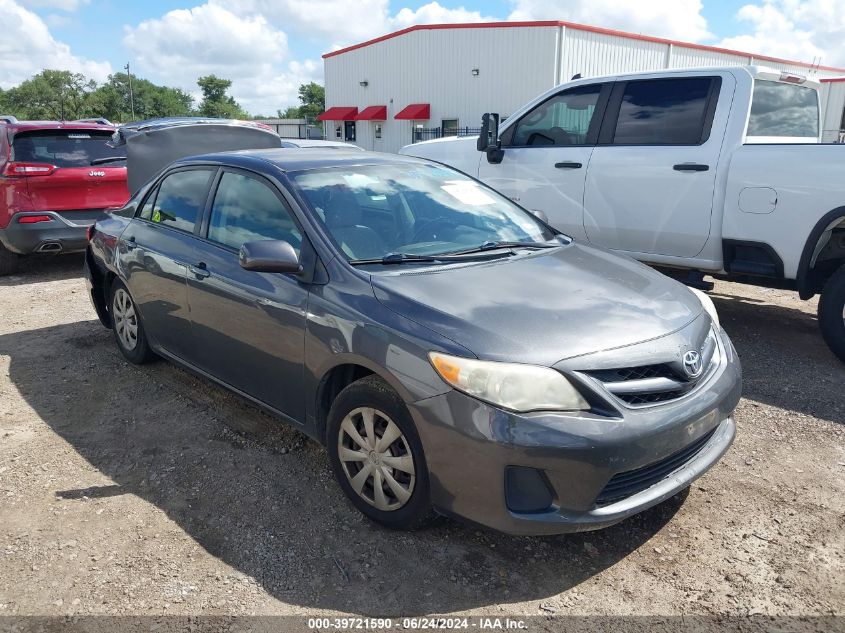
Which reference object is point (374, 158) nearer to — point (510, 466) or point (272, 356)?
point (272, 356)

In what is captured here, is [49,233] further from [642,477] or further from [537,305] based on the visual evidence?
[642,477]

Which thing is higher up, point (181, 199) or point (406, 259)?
point (181, 199)

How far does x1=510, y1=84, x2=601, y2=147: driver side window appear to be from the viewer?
6.25 m

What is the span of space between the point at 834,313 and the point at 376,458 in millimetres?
3773

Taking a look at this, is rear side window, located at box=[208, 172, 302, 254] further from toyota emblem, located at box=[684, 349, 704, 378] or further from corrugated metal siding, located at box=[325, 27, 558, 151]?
corrugated metal siding, located at box=[325, 27, 558, 151]

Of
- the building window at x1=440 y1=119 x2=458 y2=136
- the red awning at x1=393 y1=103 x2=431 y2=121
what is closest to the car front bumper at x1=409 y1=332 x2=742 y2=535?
the building window at x1=440 y1=119 x2=458 y2=136

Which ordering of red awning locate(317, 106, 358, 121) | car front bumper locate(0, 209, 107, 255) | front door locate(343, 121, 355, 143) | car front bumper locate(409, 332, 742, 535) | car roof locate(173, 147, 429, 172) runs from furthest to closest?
front door locate(343, 121, 355, 143) → red awning locate(317, 106, 358, 121) → car front bumper locate(0, 209, 107, 255) → car roof locate(173, 147, 429, 172) → car front bumper locate(409, 332, 742, 535)

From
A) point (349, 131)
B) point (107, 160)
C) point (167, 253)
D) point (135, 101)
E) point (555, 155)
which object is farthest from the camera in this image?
point (135, 101)

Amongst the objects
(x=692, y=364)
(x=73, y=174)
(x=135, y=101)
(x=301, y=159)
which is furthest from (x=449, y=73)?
(x=135, y=101)

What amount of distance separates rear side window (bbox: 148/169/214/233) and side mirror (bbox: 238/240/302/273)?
113 cm

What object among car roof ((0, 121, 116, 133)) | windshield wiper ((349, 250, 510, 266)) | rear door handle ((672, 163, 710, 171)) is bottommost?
windshield wiper ((349, 250, 510, 266))

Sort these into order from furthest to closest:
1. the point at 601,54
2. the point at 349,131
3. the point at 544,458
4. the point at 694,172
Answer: the point at 349,131 → the point at 601,54 → the point at 694,172 → the point at 544,458

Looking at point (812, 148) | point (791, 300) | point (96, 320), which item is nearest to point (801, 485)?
point (812, 148)

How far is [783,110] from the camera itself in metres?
5.94
